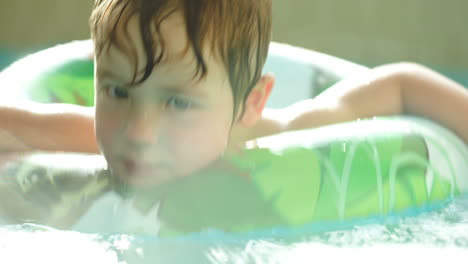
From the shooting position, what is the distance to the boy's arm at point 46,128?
0.87 m

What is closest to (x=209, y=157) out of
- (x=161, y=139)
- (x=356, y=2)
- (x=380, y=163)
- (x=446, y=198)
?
(x=161, y=139)

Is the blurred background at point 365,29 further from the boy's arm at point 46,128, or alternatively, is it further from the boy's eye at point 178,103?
the boy's eye at point 178,103

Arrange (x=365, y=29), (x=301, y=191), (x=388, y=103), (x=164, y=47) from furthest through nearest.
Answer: (x=365, y=29)
(x=388, y=103)
(x=301, y=191)
(x=164, y=47)

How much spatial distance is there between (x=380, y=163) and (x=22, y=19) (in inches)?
61.9

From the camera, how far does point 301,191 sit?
0.81 metres

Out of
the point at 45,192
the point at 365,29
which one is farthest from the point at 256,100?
the point at 365,29

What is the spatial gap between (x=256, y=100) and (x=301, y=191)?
0.37 ft

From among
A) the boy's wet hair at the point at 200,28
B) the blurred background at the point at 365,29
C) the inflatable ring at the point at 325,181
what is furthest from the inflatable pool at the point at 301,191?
the blurred background at the point at 365,29

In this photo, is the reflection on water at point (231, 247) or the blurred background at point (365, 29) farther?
the blurred background at point (365, 29)

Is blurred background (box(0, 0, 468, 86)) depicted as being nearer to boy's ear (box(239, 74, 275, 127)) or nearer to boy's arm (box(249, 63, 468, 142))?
boy's arm (box(249, 63, 468, 142))

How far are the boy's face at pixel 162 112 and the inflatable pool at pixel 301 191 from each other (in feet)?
0.09

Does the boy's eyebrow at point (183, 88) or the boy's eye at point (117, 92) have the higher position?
the boy's eyebrow at point (183, 88)

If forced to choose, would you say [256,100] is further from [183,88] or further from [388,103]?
[388,103]

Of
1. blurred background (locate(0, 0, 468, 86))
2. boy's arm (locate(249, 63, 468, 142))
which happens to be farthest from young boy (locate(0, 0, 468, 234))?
blurred background (locate(0, 0, 468, 86))
